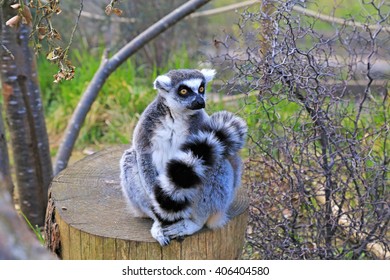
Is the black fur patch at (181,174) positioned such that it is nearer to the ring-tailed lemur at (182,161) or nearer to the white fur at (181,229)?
the ring-tailed lemur at (182,161)

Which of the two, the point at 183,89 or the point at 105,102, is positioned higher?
the point at 183,89

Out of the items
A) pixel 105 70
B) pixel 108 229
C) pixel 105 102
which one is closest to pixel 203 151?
pixel 108 229

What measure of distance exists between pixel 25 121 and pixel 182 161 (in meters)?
2.13

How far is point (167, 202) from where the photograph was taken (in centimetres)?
256

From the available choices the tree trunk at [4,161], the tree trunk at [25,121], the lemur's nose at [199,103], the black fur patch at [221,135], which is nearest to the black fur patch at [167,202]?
the black fur patch at [221,135]

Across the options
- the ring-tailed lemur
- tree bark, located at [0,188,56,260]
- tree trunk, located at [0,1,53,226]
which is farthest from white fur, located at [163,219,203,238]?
tree trunk, located at [0,1,53,226]

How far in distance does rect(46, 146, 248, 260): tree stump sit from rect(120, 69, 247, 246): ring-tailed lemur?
56mm

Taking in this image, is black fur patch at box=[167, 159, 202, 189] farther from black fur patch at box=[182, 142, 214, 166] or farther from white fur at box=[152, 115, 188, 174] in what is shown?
white fur at box=[152, 115, 188, 174]

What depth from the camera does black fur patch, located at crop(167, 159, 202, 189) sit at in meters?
2.42

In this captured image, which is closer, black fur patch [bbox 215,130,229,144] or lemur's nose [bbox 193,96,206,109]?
black fur patch [bbox 215,130,229,144]

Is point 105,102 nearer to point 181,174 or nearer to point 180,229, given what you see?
point 180,229

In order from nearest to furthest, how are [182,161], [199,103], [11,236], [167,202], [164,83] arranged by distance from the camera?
[11,236] < [182,161] < [167,202] < [199,103] < [164,83]

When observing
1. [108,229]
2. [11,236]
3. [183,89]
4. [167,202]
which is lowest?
[108,229]

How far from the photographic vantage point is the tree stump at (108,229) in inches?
103
